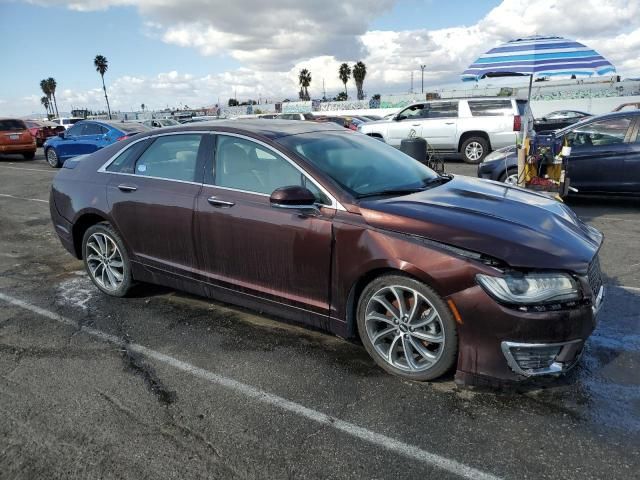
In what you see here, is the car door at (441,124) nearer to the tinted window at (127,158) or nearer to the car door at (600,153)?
the car door at (600,153)

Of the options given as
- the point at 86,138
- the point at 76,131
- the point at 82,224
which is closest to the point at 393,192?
the point at 82,224

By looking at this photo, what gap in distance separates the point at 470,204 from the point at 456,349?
3.28ft

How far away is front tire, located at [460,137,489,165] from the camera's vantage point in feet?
47.1

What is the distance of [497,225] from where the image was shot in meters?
3.06

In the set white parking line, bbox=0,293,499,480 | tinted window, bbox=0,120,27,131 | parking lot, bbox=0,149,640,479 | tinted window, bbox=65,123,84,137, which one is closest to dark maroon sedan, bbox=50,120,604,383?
parking lot, bbox=0,149,640,479

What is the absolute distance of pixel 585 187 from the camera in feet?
27.1

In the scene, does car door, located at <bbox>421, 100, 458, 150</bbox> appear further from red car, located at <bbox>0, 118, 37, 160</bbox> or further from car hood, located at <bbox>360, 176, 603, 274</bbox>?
red car, located at <bbox>0, 118, 37, 160</bbox>

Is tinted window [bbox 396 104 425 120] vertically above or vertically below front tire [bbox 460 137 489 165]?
above

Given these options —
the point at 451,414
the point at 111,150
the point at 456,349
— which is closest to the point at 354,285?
the point at 456,349

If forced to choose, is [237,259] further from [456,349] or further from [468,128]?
[468,128]

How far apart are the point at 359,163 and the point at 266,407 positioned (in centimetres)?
191

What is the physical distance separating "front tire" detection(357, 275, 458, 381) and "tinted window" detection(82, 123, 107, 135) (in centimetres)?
1416

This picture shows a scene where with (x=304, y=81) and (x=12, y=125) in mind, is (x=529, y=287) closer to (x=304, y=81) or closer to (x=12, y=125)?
(x=12, y=125)

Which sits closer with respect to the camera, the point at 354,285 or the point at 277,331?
the point at 354,285
